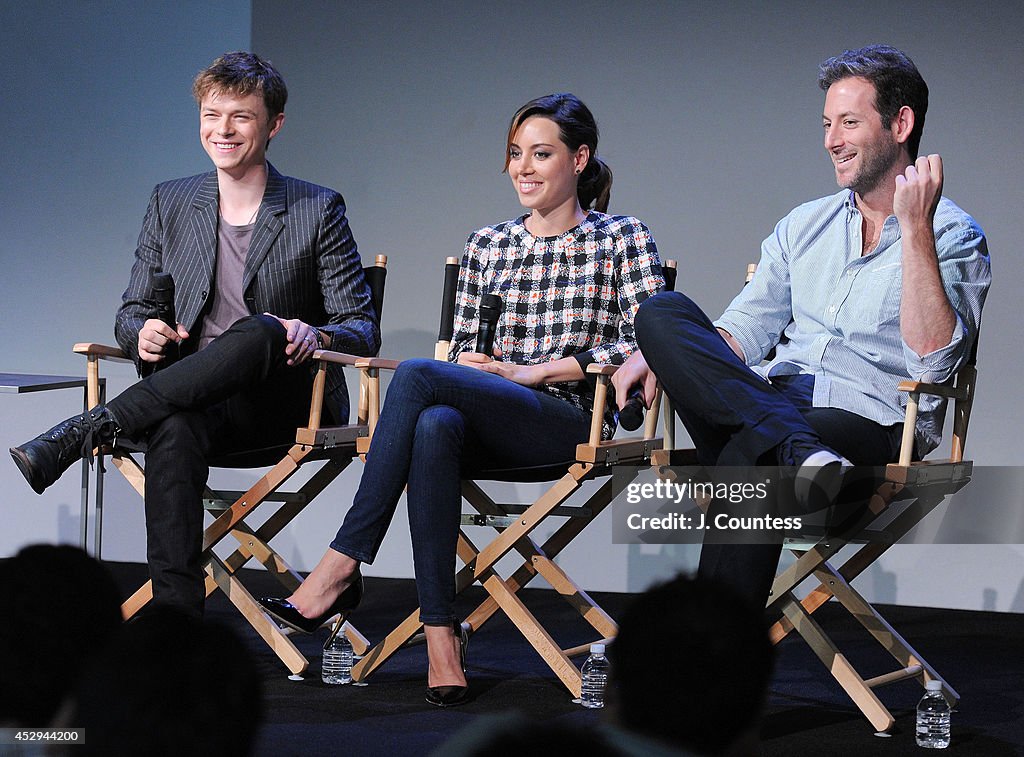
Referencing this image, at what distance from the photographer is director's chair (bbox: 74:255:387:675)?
301 cm

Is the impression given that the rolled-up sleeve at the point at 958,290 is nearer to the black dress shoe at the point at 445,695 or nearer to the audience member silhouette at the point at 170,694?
the black dress shoe at the point at 445,695

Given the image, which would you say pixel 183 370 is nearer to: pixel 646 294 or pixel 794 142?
pixel 646 294

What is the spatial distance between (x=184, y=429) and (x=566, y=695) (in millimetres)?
1121

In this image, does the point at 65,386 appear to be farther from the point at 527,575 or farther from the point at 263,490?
the point at 527,575

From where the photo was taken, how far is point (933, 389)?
264 cm

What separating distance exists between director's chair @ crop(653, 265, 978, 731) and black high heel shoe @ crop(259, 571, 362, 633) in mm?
958

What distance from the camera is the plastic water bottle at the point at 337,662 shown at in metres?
3.02

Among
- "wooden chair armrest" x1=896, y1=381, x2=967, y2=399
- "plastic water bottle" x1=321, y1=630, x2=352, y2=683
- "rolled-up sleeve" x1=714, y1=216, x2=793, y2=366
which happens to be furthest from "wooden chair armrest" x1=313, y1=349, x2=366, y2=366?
"wooden chair armrest" x1=896, y1=381, x2=967, y2=399

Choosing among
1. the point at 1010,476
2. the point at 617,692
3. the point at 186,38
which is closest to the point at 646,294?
the point at 1010,476

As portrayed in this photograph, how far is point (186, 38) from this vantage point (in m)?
4.94

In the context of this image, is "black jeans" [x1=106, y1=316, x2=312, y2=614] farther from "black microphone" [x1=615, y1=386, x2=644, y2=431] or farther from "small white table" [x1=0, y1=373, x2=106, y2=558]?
"black microphone" [x1=615, y1=386, x2=644, y2=431]

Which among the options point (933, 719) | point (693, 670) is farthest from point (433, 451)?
point (693, 670)

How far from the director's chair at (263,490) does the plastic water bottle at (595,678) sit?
25.2 inches

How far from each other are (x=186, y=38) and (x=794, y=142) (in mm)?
2468
